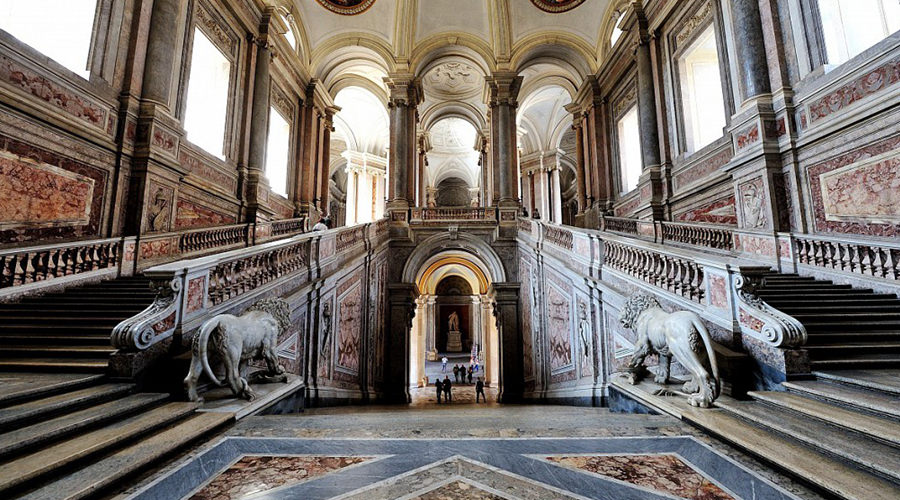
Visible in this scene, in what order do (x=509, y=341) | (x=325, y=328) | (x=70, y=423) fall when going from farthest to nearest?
(x=509, y=341) → (x=325, y=328) → (x=70, y=423)

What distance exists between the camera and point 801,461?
1744 millimetres

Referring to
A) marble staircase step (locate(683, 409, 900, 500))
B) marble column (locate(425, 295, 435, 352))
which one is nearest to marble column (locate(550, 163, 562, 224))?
marble column (locate(425, 295, 435, 352))

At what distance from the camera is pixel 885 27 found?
558 centimetres

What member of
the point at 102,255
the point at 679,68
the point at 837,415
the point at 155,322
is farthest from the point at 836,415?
the point at 679,68

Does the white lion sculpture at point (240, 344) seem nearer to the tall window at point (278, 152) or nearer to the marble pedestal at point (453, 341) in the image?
the tall window at point (278, 152)

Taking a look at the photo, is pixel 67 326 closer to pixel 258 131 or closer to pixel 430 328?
pixel 258 131

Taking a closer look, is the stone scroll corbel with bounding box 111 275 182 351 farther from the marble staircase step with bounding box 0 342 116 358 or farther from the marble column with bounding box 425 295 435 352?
the marble column with bounding box 425 295 435 352

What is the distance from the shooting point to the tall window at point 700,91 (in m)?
9.10

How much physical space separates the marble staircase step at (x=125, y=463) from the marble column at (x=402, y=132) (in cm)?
1014

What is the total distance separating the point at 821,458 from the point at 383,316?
30.4 ft

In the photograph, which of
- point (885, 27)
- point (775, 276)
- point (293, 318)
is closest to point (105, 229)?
point (293, 318)

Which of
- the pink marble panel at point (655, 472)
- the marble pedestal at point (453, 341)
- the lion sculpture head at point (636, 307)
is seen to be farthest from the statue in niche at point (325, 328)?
the marble pedestal at point (453, 341)

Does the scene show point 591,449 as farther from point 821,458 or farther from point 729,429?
point 821,458

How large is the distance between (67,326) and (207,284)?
1.72m
